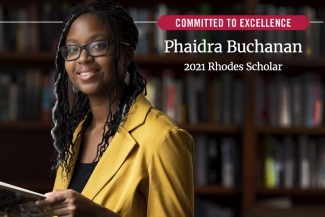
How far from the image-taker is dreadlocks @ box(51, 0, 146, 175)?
1.28 meters

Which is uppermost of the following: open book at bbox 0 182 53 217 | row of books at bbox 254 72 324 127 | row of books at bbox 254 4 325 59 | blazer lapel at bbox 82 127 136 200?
row of books at bbox 254 4 325 59

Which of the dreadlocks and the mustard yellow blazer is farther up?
the dreadlocks

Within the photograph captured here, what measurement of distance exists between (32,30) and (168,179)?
6.64 feet

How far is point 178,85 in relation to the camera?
2971 millimetres

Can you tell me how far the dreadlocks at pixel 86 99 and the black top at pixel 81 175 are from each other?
19mm

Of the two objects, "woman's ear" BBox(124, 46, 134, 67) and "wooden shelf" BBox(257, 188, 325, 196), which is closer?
"woman's ear" BBox(124, 46, 134, 67)

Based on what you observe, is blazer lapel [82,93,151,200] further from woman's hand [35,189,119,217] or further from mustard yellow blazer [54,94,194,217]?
woman's hand [35,189,119,217]

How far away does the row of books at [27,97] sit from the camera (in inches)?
118

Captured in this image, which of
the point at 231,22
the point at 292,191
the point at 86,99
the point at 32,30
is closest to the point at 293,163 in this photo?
the point at 292,191

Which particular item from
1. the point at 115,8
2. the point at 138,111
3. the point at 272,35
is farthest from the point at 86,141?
the point at 272,35

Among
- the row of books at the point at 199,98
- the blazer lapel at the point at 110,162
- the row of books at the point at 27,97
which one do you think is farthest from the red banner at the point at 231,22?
the blazer lapel at the point at 110,162

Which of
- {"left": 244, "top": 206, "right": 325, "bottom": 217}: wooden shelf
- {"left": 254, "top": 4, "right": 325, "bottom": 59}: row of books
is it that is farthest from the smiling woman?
{"left": 254, "top": 4, "right": 325, "bottom": 59}: row of books

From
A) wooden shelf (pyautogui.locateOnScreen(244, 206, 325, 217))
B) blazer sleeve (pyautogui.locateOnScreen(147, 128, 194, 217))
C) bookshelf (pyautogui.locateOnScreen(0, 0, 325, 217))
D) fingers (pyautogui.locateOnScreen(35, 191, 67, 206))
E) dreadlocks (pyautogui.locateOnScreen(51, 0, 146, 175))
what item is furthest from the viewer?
bookshelf (pyautogui.locateOnScreen(0, 0, 325, 217))

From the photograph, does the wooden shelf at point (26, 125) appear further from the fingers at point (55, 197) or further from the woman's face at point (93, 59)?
the fingers at point (55, 197)
